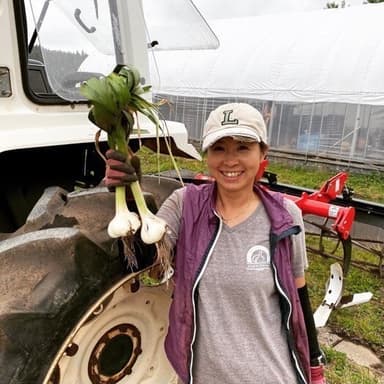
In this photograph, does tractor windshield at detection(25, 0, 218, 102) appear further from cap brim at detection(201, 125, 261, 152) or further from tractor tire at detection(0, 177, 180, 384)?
cap brim at detection(201, 125, 261, 152)

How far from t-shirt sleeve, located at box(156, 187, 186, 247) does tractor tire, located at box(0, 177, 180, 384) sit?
0.08 metres

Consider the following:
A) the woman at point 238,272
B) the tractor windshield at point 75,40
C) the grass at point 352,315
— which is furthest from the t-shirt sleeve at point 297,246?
the tractor windshield at point 75,40

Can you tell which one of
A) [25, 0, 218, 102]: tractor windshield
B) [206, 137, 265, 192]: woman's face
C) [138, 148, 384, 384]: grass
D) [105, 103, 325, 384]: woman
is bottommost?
[138, 148, 384, 384]: grass

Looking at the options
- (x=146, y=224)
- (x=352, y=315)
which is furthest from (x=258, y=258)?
(x=352, y=315)

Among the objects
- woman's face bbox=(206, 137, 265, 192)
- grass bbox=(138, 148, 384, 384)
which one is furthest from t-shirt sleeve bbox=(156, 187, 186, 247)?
grass bbox=(138, 148, 384, 384)

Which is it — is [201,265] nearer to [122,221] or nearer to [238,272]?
[238,272]

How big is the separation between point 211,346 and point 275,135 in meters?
11.0

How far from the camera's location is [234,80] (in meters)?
12.5

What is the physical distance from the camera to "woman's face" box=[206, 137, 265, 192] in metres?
1.54

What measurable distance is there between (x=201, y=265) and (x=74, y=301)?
0.41 m

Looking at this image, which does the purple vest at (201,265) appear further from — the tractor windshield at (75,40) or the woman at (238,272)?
the tractor windshield at (75,40)

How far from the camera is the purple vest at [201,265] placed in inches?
60.7

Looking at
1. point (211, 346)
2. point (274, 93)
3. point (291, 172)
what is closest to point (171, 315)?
point (211, 346)

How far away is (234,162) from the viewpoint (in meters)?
1.54
